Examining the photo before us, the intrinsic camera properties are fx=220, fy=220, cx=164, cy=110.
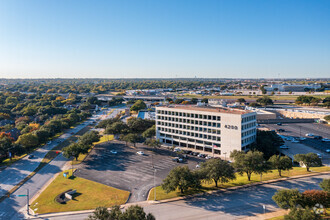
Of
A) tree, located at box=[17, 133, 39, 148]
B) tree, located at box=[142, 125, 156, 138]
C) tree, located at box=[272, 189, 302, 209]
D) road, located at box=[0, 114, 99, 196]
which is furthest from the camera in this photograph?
tree, located at box=[142, 125, 156, 138]

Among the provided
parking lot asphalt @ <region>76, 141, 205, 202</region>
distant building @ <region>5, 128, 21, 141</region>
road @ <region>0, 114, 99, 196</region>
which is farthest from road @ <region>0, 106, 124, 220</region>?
distant building @ <region>5, 128, 21, 141</region>

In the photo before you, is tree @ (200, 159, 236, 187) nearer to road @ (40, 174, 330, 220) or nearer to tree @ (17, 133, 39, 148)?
road @ (40, 174, 330, 220)

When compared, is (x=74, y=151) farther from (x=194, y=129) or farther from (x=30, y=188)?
(x=194, y=129)

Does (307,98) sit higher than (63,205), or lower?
higher

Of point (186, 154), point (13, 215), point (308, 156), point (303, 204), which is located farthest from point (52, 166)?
point (308, 156)

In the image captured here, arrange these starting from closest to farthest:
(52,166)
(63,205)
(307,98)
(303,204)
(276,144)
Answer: (303,204)
(63,205)
(52,166)
(276,144)
(307,98)

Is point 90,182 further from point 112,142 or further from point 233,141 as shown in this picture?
point 233,141

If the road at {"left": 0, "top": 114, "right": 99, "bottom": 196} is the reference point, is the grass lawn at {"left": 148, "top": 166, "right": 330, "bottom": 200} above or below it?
above
